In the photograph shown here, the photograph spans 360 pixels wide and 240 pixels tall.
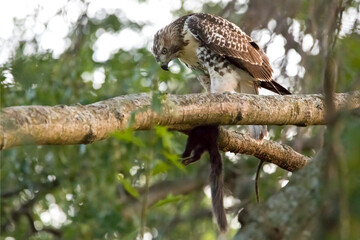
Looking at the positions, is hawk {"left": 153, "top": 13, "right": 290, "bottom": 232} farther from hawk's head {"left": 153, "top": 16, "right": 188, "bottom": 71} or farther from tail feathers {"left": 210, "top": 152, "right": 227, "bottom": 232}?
tail feathers {"left": 210, "top": 152, "right": 227, "bottom": 232}

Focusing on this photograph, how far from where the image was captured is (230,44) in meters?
6.08

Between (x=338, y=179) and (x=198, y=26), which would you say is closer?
(x=338, y=179)

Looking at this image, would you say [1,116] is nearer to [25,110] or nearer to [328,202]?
[25,110]

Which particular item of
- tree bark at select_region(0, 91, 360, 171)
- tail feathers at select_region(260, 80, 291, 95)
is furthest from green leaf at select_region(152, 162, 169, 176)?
tail feathers at select_region(260, 80, 291, 95)

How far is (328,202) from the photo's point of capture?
1.74 meters

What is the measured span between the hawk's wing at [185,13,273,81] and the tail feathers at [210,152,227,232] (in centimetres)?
207

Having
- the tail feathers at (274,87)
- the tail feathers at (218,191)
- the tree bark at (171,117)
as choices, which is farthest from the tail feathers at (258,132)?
the tail feathers at (218,191)

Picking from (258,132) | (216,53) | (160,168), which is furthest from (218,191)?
(216,53)

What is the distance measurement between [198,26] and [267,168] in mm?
1884

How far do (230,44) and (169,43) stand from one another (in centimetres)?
56

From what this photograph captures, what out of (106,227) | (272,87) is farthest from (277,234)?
(272,87)

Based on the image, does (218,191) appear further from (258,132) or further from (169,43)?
(169,43)

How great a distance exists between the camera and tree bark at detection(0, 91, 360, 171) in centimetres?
288

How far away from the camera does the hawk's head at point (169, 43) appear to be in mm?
6145
